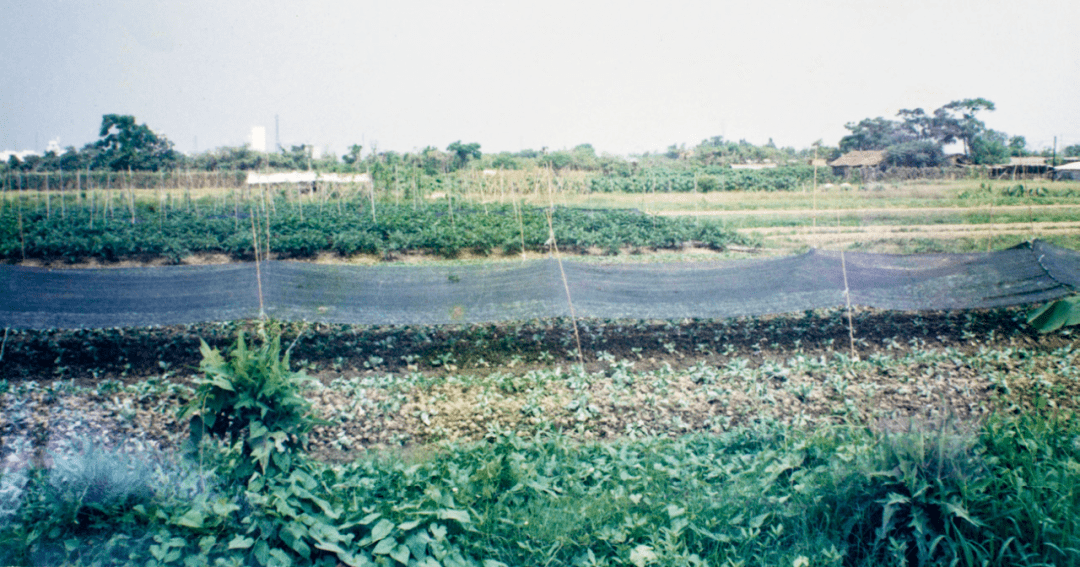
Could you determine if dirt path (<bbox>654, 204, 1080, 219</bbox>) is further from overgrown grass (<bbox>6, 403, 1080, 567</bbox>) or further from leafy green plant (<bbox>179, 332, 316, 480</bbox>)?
leafy green plant (<bbox>179, 332, 316, 480</bbox>)

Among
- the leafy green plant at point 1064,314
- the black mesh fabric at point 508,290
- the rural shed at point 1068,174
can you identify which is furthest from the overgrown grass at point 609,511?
the rural shed at point 1068,174

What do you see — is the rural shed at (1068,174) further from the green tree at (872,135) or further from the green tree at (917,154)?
the green tree at (872,135)

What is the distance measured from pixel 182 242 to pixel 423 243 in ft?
15.3

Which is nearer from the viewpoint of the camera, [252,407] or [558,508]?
[252,407]

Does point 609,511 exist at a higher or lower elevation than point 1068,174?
lower

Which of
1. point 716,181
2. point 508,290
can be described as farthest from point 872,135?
point 508,290

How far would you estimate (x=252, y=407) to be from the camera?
2402 mm

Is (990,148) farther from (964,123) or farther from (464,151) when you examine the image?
(464,151)

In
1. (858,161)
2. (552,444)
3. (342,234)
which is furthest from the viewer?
(858,161)

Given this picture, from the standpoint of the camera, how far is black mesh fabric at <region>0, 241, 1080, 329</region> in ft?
18.3

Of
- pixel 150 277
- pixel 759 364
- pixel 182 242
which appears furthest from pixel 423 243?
pixel 759 364

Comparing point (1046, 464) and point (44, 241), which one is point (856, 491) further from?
point (44, 241)

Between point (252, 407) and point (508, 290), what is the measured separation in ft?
12.1

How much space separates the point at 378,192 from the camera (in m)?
21.2
